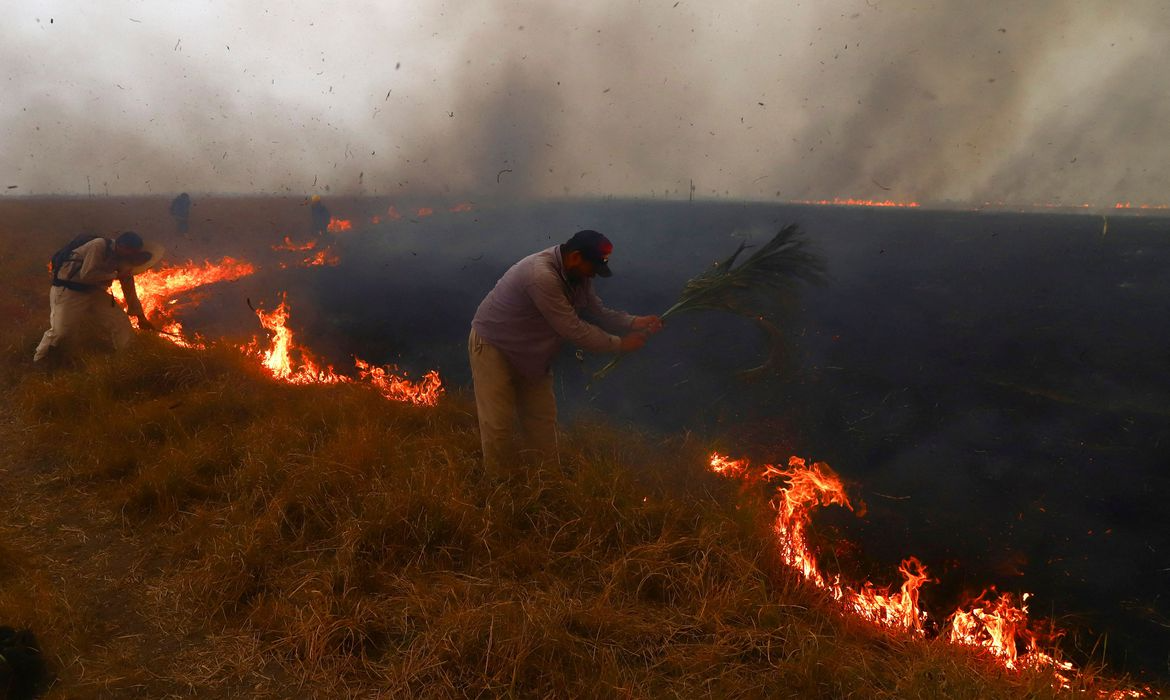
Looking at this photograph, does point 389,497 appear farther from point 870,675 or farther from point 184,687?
point 870,675

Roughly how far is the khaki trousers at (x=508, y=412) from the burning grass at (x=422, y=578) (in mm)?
225

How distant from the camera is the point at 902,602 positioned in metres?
3.98

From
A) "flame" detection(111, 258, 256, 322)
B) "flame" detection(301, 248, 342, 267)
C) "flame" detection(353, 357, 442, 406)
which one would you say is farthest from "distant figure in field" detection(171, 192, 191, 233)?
"flame" detection(353, 357, 442, 406)

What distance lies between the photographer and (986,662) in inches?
117

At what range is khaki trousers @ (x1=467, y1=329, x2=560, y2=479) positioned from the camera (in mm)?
4309

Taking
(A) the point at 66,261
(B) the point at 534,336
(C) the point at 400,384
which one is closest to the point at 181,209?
(A) the point at 66,261

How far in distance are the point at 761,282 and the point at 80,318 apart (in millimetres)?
8100

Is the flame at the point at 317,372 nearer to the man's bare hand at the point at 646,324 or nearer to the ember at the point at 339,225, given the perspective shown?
the man's bare hand at the point at 646,324

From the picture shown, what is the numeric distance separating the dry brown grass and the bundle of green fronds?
1.45 meters

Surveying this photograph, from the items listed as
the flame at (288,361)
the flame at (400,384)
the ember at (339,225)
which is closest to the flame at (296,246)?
the ember at (339,225)

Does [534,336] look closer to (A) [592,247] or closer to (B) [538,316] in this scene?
(B) [538,316]

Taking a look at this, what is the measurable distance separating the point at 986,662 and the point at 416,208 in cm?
3081

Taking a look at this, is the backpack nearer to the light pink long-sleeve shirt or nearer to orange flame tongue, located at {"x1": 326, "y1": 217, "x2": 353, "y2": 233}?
the light pink long-sleeve shirt

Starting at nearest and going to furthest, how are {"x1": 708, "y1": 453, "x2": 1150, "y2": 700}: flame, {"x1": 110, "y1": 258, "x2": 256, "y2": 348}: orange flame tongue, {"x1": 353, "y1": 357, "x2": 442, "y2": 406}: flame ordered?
{"x1": 708, "y1": 453, "x2": 1150, "y2": 700}: flame, {"x1": 353, "y1": 357, "x2": 442, "y2": 406}: flame, {"x1": 110, "y1": 258, "x2": 256, "y2": 348}: orange flame tongue
